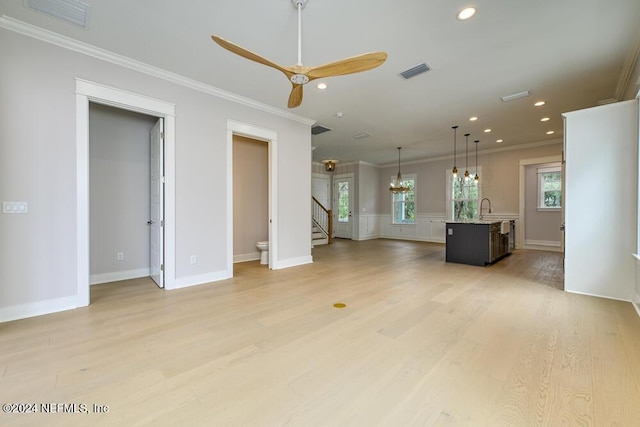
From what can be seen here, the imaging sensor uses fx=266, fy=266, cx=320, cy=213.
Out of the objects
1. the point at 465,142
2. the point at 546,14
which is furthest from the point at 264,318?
the point at 465,142

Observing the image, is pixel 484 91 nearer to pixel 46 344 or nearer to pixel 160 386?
pixel 160 386

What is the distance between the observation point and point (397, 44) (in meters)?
3.01

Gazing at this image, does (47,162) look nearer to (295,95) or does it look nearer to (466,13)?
(295,95)

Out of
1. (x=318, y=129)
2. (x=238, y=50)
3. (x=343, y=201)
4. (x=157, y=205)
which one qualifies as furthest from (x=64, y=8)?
(x=343, y=201)

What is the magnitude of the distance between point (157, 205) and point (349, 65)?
339 centimetres

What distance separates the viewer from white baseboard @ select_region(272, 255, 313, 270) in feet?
16.8

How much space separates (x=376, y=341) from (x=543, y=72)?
4.22m

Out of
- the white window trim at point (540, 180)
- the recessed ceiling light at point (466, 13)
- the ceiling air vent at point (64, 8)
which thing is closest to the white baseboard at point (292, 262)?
the ceiling air vent at point (64, 8)

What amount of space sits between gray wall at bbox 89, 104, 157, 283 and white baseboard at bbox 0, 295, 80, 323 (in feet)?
3.79

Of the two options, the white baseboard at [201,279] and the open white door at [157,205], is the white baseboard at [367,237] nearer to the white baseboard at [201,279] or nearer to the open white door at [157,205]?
the white baseboard at [201,279]

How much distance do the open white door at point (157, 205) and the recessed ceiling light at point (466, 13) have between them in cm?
386

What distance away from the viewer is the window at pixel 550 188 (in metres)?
7.45

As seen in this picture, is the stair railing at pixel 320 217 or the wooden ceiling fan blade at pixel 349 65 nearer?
the wooden ceiling fan blade at pixel 349 65

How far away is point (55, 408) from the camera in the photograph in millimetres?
1513
